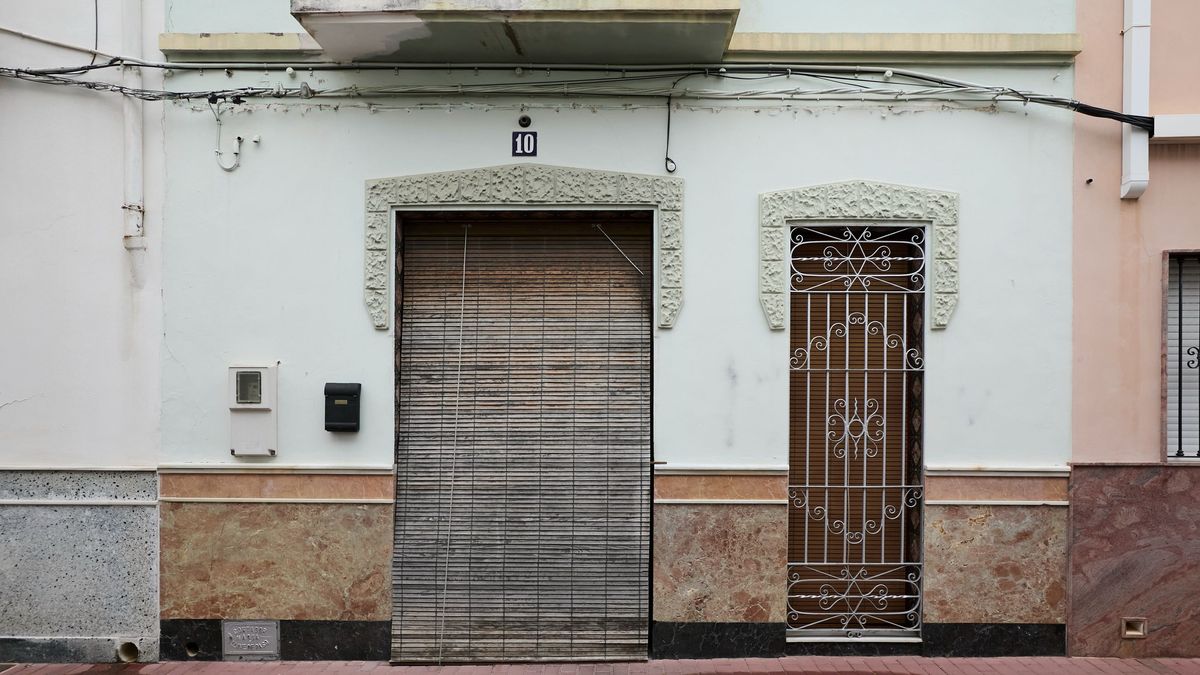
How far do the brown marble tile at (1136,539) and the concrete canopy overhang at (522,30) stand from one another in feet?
12.7

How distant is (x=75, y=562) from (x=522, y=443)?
123 inches

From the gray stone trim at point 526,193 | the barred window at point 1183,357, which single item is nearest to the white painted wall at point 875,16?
the gray stone trim at point 526,193

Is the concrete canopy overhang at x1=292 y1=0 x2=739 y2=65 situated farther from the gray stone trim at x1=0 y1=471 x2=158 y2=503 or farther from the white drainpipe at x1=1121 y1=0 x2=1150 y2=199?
the gray stone trim at x1=0 y1=471 x2=158 y2=503

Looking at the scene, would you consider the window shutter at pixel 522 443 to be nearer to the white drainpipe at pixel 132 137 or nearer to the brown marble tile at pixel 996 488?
the white drainpipe at pixel 132 137

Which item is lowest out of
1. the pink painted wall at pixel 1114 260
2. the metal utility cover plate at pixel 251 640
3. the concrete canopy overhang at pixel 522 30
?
the metal utility cover plate at pixel 251 640

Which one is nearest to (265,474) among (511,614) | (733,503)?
(511,614)

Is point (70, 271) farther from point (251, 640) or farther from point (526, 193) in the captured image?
point (526, 193)

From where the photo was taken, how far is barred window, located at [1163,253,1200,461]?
5328mm

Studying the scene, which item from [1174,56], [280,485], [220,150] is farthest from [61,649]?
[1174,56]

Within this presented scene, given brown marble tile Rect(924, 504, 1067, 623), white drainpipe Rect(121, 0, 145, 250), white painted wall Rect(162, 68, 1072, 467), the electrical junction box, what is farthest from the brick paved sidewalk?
white drainpipe Rect(121, 0, 145, 250)

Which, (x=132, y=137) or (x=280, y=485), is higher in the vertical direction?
(x=132, y=137)

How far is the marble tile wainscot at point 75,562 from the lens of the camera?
17.2 feet

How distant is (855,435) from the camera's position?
5.42 m

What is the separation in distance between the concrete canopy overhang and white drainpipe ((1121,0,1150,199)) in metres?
2.74
